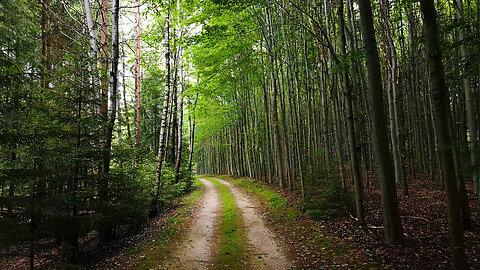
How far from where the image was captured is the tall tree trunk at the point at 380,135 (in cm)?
526

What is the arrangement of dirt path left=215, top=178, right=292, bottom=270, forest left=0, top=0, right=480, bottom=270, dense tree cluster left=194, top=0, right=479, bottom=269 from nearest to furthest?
dense tree cluster left=194, top=0, right=479, bottom=269, forest left=0, top=0, right=480, bottom=270, dirt path left=215, top=178, right=292, bottom=270

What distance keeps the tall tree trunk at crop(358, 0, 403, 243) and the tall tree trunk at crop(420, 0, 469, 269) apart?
1.59m

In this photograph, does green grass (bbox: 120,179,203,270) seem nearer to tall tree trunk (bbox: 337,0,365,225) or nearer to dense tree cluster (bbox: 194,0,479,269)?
dense tree cluster (bbox: 194,0,479,269)

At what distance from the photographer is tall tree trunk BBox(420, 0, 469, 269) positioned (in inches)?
132

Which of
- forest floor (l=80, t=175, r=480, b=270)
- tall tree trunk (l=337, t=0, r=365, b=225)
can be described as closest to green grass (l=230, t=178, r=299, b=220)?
forest floor (l=80, t=175, r=480, b=270)

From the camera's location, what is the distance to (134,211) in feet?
26.7

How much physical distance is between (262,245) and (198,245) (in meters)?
1.87

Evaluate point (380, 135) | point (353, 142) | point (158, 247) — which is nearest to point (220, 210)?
point (158, 247)

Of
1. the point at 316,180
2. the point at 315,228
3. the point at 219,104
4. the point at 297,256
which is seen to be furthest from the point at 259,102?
the point at 297,256

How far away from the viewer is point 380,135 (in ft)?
17.6

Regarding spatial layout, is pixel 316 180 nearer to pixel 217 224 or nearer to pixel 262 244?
pixel 262 244

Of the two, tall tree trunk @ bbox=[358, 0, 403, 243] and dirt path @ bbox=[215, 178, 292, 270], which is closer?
tall tree trunk @ bbox=[358, 0, 403, 243]

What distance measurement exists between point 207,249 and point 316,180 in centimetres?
462

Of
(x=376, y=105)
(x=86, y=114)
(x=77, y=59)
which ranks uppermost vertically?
A: (x=77, y=59)
